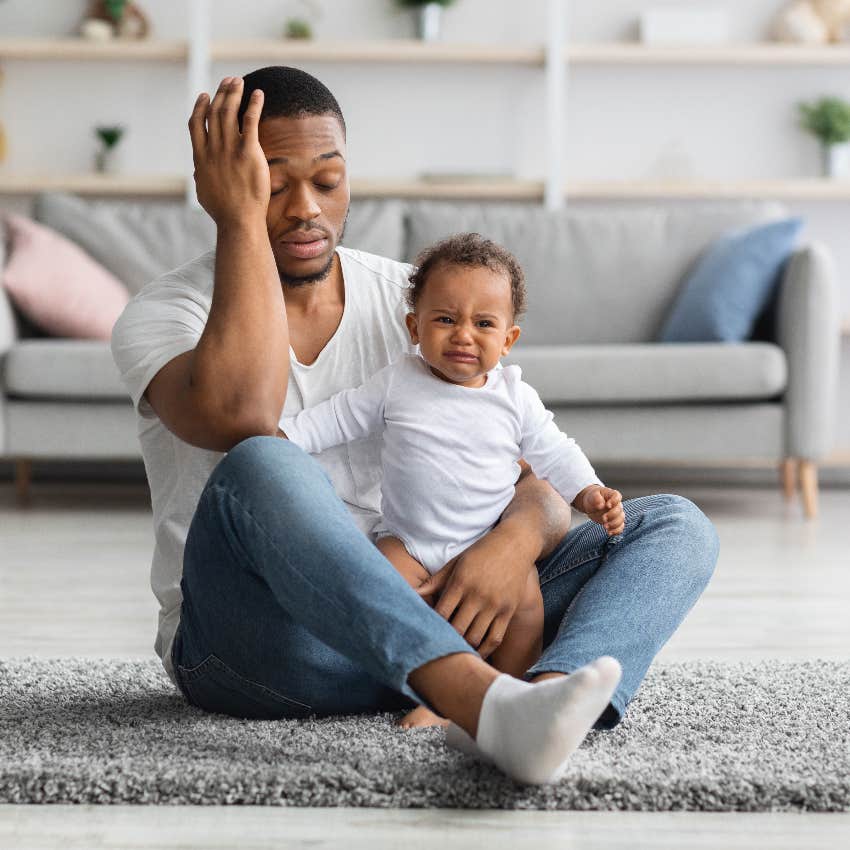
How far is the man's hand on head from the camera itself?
4.73 ft

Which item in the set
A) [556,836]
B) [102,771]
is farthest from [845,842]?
[102,771]

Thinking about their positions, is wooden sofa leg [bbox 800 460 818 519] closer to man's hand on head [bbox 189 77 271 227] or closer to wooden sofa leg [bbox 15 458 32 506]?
wooden sofa leg [bbox 15 458 32 506]

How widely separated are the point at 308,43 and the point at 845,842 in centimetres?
393

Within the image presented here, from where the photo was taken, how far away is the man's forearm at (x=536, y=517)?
5.12 ft

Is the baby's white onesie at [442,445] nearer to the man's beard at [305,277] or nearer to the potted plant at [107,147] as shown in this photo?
the man's beard at [305,277]

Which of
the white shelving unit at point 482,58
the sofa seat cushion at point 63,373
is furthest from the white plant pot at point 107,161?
the sofa seat cushion at point 63,373

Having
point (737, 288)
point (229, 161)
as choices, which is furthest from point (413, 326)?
point (737, 288)

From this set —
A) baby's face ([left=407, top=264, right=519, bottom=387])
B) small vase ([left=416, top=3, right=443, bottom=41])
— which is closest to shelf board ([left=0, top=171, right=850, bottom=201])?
small vase ([left=416, top=3, right=443, bottom=41])

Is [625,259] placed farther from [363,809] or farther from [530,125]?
[363,809]

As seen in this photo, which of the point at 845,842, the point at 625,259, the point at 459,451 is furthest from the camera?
the point at 625,259

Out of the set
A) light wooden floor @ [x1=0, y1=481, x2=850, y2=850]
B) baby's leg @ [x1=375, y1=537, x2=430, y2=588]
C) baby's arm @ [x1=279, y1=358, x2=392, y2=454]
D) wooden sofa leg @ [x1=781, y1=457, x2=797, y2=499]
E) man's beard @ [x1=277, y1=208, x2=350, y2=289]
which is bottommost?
wooden sofa leg @ [x1=781, y1=457, x2=797, y2=499]

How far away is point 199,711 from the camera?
1630mm

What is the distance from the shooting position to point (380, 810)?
130 centimetres

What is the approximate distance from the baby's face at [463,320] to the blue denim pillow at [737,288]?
2.30 metres
